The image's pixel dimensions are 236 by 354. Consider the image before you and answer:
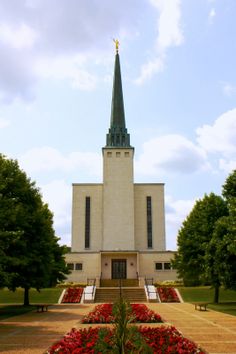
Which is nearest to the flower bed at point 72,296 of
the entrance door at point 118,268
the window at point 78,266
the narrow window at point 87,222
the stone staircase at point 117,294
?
the stone staircase at point 117,294

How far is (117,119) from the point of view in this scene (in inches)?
2274

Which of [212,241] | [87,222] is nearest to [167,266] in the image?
[87,222]

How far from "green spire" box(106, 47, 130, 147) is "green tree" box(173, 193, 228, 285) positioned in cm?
2269

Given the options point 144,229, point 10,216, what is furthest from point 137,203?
point 10,216

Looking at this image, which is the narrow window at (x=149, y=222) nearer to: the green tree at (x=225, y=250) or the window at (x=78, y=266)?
the window at (x=78, y=266)

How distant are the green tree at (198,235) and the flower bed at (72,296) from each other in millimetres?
9511

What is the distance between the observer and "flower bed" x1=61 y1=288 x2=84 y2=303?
33500mm

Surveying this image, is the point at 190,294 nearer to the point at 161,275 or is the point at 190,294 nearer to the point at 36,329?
the point at 161,275

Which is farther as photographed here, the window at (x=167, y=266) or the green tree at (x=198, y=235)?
the window at (x=167, y=266)

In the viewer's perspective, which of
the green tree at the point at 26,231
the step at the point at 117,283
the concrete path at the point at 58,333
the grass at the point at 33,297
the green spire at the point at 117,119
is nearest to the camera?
the concrete path at the point at 58,333

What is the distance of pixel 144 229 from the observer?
52969 millimetres

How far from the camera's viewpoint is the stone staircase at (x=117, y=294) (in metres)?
34.2

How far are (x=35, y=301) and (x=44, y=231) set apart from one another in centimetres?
1085

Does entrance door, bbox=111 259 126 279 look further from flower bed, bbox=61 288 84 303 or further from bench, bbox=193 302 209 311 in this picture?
bench, bbox=193 302 209 311
